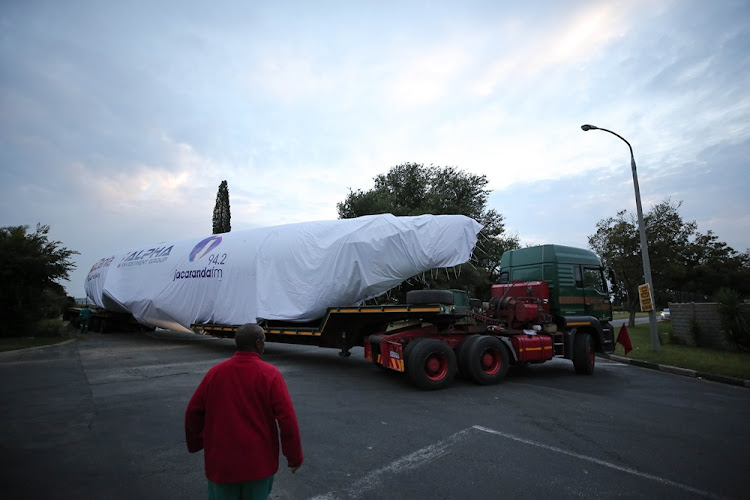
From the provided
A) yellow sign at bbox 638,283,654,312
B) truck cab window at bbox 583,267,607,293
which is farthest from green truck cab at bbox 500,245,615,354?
yellow sign at bbox 638,283,654,312

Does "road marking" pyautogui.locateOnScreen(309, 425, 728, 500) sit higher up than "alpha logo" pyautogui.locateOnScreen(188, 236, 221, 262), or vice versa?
"alpha logo" pyautogui.locateOnScreen(188, 236, 221, 262)

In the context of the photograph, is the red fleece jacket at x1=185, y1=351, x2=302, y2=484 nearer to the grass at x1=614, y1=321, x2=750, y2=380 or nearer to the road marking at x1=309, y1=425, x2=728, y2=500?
the road marking at x1=309, y1=425, x2=728, y2=500

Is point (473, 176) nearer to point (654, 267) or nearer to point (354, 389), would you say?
point (654, 267)

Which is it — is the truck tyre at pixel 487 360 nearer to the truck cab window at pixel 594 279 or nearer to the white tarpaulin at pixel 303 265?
the white tarpaulin at pixel 303 265

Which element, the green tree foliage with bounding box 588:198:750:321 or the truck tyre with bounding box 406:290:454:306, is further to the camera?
the green tree foliage with bounding box 588:198:750:321

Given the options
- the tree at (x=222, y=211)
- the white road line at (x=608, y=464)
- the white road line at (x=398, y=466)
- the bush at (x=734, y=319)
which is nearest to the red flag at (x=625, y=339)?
the bush at (x=734, y=319)

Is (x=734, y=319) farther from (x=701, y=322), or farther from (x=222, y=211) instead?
(x=222, y=211)

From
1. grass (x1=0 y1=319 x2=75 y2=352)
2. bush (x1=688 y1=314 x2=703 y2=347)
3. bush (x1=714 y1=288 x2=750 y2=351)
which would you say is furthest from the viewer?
bush (x1=688 y1=314 x2=703 y2=347)

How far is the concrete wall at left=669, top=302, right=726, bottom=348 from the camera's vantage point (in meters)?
15.1

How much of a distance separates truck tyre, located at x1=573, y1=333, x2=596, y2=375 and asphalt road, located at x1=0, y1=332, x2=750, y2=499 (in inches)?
34.3

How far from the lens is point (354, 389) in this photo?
789 centimetres

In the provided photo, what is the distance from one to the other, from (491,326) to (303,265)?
4712 millimetres

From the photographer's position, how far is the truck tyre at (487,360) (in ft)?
27.3

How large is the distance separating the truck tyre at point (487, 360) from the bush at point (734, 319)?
10.6 m
